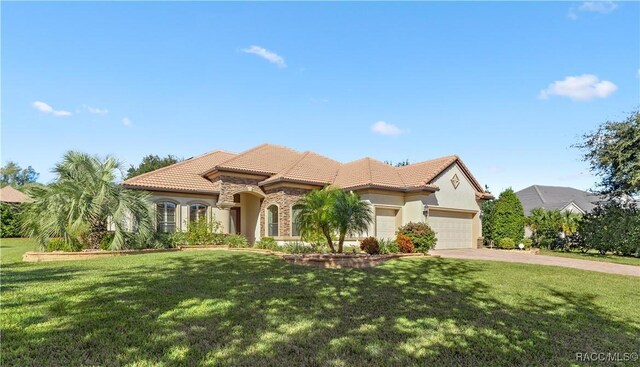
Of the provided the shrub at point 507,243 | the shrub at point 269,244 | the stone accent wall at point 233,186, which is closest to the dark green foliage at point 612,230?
the shrub at point 507,243

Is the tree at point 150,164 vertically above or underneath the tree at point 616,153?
above

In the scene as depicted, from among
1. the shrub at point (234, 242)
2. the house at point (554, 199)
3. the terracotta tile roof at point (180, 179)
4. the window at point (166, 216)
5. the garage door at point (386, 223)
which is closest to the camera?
the shrub at point (234, 242)

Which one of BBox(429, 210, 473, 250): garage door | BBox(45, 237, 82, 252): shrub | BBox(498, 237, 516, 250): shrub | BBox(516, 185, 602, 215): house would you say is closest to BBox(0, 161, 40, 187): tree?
BBox(45, 237, 82, 252): shrub

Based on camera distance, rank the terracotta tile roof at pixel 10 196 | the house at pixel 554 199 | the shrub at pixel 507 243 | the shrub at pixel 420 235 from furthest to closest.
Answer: the house at pixel 554 199
the terracotta tile roof at pixel 10 196
the shrub at pixel 507 243
the shrub at pixel 420 235

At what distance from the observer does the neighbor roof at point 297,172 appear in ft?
71.8

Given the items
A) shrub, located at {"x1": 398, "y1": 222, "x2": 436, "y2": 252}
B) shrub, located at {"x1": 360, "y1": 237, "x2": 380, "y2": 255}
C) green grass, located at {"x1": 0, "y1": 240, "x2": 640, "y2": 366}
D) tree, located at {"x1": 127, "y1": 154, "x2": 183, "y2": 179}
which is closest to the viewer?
green grass, located at {"x1": 0, "y1": 240, "x2": 640, "y2": 366}

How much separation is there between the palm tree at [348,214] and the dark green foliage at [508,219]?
49.6 feet

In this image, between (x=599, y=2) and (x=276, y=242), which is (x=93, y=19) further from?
(x=599, y=2)

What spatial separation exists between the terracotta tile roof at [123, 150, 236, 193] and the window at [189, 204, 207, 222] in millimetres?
1115

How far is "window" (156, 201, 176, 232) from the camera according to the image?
21453 mm

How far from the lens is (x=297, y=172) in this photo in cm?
2356

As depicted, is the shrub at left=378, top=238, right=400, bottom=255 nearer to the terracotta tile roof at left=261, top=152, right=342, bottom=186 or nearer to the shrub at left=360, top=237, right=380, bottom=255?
the shrub at left=360, top=237, right=380, bottom=255

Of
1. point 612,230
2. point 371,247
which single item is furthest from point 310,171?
point 612,230

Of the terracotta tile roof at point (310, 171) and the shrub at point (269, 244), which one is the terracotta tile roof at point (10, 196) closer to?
the terracotta tile roof at point (310, 171)
